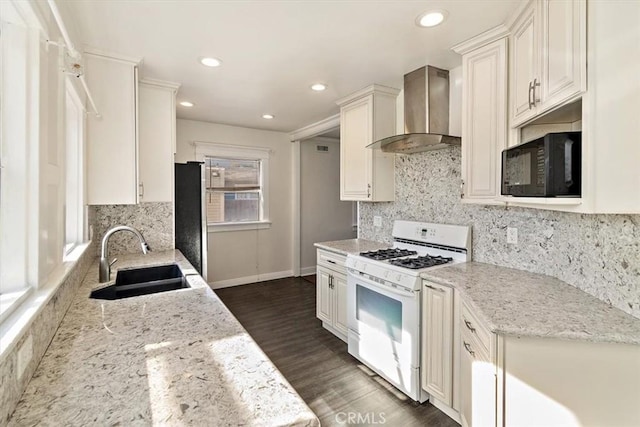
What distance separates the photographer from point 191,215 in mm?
3287

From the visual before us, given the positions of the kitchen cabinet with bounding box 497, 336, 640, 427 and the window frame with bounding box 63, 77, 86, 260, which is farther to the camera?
the window frame with bounding box 63, 77, 86, 260

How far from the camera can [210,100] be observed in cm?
332

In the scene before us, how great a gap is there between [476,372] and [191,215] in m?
2.91

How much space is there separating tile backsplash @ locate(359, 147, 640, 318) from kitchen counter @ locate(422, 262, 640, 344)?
0.28 ft

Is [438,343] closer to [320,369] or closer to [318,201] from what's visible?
[320,369]

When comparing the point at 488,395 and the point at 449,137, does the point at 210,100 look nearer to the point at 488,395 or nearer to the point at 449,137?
the point at 449,137

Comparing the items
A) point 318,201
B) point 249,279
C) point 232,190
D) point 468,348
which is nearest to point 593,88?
point 468,348

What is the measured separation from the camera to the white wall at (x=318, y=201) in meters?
5.31

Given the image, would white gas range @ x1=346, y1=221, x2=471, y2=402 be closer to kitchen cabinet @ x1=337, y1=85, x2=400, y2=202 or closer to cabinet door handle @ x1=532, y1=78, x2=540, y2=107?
kitchen cabinet @ x1=337, y1=85, x2=400, y2=202

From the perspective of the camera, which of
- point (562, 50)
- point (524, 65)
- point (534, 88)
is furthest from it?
point (524, 65)

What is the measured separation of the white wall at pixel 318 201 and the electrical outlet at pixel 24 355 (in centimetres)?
440

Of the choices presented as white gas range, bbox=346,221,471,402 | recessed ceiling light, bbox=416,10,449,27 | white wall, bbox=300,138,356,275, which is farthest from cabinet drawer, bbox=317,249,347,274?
white wall, bbox=300,138,356,275

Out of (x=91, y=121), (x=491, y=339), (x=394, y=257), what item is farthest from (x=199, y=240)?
(x=491, y=339)

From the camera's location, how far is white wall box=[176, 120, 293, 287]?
14.3ft
